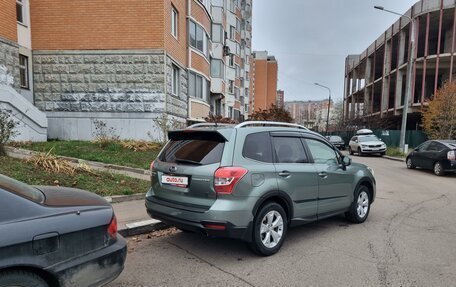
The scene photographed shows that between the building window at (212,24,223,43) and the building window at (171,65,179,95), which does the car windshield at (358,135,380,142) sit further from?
the building window at (171,65,179,95)

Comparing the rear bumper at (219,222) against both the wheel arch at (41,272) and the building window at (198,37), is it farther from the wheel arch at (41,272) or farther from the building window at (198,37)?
the building window at (198,37)

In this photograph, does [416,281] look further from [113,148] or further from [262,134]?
[113,148]

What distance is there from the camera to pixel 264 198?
14.2 ft

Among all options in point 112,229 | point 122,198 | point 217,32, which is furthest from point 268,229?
point 217,32

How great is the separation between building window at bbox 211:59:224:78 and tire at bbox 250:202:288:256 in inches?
944

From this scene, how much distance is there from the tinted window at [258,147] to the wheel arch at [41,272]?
8.20 feet

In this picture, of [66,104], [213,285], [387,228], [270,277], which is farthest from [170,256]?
[66,104]

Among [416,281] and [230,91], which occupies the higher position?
[230,91]

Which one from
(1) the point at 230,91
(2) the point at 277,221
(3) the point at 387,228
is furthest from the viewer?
(1) the point at 230,91

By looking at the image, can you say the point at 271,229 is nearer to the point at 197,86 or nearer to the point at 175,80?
the point at 175,80

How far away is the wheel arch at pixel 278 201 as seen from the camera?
4.29 m

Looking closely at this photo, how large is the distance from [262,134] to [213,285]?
2106 mm

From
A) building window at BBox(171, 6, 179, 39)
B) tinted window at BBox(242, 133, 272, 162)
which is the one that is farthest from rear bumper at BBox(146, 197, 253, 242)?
building window at BBox(171, 6, 179, 39)

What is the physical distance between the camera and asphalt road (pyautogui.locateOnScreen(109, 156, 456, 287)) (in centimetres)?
379
